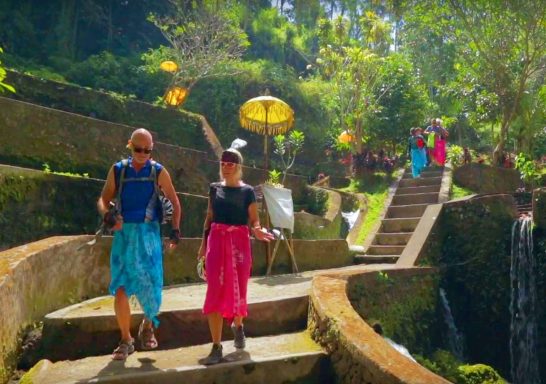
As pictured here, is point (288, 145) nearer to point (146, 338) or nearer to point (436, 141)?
point (436, 141)

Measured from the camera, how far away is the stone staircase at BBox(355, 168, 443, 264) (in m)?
11.1

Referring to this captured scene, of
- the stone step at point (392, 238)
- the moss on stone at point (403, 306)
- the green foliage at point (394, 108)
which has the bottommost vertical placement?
the moss on stone at point (403, 306)

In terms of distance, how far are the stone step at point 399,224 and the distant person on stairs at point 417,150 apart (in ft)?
13.8

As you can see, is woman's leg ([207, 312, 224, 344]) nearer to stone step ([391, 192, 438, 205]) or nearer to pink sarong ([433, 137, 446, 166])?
stone step ([391, 192, 438, 205])

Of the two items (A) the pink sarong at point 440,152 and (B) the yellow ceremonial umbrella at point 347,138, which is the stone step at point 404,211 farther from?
(B) the yellow ceremonial umbrella at point 347,138

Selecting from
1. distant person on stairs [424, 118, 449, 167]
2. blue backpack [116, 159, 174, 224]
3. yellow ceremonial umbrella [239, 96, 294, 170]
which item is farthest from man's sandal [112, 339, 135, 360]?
distant person on stairs [424, 118, 449, 167]

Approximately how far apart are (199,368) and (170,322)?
1.06m

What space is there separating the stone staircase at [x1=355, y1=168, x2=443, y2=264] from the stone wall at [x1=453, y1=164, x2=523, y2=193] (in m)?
0.64

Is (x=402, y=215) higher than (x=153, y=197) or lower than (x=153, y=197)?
lower

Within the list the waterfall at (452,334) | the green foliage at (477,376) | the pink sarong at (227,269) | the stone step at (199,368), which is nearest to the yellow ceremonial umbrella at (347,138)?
the waterfall at (452,334)

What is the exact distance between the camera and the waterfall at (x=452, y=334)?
348 inches

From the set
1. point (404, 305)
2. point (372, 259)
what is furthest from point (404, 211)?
point (404, 305)

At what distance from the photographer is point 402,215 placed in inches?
532

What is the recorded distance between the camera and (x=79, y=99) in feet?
49.8
